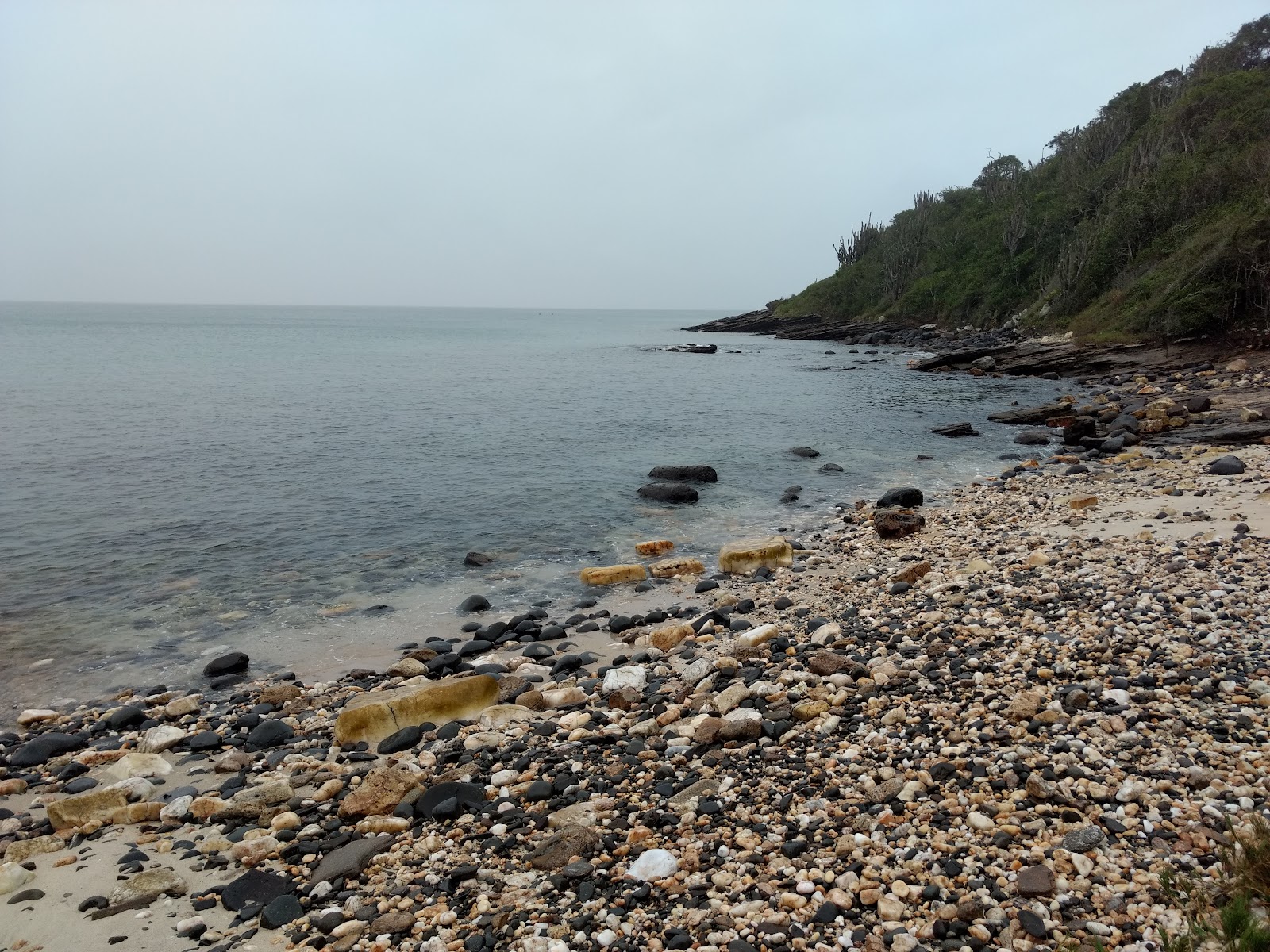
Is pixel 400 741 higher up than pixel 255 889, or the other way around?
pixel 255 889

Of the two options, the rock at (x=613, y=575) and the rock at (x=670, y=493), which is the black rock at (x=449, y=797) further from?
the rock at (x=670, y=493)

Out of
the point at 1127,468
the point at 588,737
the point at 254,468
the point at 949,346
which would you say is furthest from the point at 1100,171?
the point at 588,737

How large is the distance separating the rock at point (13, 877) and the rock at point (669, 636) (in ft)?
22.1

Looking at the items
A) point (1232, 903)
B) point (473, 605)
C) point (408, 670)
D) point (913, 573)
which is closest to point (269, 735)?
point (408, 670)

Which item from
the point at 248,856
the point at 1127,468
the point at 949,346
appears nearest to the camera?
the point at 248,856

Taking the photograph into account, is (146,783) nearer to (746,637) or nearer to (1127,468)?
(746,637)

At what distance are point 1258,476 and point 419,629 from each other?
16.4 metres

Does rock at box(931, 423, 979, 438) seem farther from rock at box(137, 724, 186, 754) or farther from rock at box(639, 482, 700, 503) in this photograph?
rock at box(137, 724, 186, 754)

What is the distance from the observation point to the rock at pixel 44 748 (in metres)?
8.13

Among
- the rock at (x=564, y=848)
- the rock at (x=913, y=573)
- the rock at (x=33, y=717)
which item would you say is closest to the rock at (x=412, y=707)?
the rock at (x=564, y=848)

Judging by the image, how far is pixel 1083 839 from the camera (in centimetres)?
413

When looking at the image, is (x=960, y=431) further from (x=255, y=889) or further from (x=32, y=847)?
(x=32, y=847)

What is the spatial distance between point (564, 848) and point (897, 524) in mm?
11465

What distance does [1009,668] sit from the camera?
6562 mm
